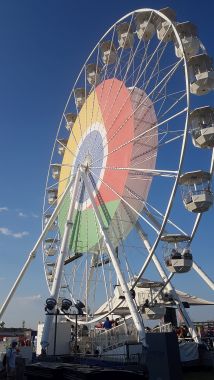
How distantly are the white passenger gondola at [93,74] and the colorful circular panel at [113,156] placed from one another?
664mm

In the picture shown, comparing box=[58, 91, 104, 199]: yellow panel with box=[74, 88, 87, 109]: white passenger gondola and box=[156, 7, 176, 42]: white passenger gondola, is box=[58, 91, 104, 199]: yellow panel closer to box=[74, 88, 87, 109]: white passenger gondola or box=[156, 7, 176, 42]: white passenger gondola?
box=[74, 88, 87, 109]: white passenger gondola

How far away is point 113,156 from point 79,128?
656 centimetres

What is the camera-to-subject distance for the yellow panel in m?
24.4

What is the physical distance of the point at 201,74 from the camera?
16.9m

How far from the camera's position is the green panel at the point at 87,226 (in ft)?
68.3

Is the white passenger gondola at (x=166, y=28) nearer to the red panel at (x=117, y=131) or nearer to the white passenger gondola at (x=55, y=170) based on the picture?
the red panel at (x=117, y=131)

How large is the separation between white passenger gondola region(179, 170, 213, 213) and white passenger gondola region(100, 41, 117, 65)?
9.70 meters

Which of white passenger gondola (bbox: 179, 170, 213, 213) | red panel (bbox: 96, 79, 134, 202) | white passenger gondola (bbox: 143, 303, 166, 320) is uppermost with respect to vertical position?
red panel (bbox: 96, 79, 134, 202)

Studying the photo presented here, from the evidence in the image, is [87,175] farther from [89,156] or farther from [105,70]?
[105,70]

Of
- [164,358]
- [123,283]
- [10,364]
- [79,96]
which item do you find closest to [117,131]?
[123,283]

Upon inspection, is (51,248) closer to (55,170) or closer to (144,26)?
(55,170)

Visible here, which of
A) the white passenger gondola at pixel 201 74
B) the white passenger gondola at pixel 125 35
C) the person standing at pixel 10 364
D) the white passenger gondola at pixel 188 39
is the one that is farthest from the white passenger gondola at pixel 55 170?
the person standing at pixel 10 364

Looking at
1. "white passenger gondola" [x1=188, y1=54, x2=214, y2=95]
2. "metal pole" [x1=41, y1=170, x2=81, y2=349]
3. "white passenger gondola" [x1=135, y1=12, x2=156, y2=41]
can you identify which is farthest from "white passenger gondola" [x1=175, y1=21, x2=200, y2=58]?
"metal pole" [x1=41, y1=170, x2=81, y2=349]

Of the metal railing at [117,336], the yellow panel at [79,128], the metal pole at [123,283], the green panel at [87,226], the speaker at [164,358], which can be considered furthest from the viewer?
the yellow panel at [79,128]
